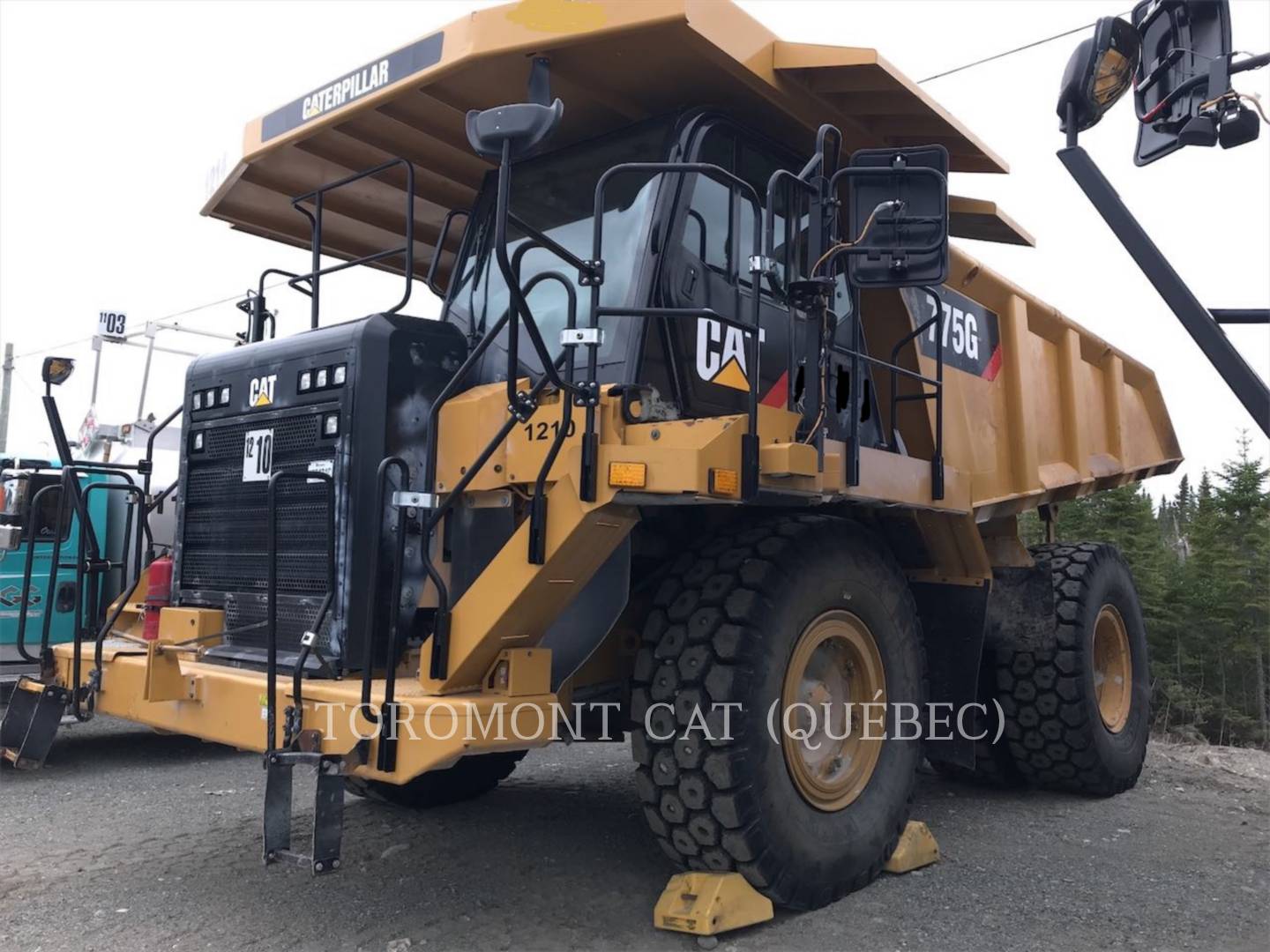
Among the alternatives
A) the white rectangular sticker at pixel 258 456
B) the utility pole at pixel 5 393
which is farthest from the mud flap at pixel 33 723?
the utility pole at pixel 5 393

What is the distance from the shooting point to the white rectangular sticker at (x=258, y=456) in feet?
Answer: 13.6

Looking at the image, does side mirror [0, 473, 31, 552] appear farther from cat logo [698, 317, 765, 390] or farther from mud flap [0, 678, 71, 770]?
cat logo [698, 317, 765, 390]

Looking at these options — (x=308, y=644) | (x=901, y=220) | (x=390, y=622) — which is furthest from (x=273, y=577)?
(x=901, y=220)

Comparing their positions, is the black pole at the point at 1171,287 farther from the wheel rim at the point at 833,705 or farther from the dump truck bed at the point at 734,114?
the wheel rim at the point at 833,705

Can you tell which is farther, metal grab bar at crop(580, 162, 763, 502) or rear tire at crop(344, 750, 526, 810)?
rear tire at crop(344, 750, 526, 810)

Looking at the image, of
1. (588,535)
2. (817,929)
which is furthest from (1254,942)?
(588,535)

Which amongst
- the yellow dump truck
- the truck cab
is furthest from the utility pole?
the yellow dump truck

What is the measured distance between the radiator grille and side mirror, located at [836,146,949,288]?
199 centimetres

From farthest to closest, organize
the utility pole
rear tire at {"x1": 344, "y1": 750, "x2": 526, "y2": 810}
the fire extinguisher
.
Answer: the utility pole → rear tire at {"x1": 344, "y1": 750, "x2": 526, "y2": 810} → the fire extinguisher

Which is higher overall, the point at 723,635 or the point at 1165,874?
the point at 723,635

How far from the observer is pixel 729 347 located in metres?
3.93

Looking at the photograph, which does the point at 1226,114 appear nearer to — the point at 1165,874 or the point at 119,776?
the point at 1165,874

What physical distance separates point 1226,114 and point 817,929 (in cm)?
280

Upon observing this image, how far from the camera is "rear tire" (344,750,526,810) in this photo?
5094 millimetres
